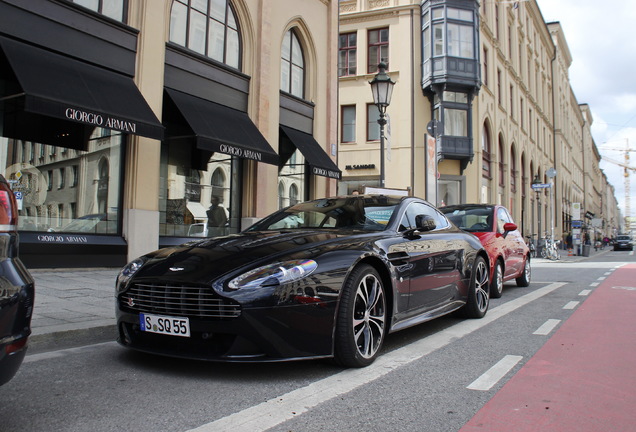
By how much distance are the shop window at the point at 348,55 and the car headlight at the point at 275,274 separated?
25.7 metres

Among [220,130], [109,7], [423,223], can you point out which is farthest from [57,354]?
[109,7]

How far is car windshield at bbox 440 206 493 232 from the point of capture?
8703 mm

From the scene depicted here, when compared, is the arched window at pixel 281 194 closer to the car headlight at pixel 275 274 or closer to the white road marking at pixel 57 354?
the white road marking at pixel 57 354

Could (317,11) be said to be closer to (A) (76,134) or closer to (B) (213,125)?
(B) (213,125)

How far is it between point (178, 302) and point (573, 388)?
2.69m

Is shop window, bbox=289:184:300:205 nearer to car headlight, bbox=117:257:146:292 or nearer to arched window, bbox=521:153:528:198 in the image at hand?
car headlight, bbox=117:257:146:292

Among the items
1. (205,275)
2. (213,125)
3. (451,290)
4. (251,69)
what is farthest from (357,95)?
(205,275)

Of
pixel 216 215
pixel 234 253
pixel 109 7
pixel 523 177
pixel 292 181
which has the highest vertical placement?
pixel 523 177

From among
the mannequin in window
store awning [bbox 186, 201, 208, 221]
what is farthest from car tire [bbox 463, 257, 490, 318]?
the mannequin in window

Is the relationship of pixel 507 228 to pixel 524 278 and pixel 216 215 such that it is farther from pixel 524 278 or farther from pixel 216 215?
pixel 216 215

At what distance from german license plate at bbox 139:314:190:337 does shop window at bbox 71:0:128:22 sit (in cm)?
799

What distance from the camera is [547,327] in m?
5.75

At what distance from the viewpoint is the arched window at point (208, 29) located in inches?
463

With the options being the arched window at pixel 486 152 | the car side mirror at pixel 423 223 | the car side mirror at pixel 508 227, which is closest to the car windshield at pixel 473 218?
the car side mirror at pixel 508 227
